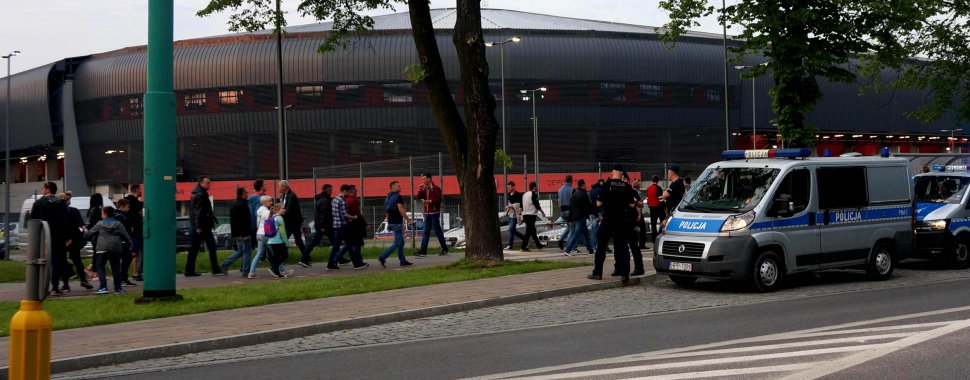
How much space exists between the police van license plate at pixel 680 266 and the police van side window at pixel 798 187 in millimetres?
1775

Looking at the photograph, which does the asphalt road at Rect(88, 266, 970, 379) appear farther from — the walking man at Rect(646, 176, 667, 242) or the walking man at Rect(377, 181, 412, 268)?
the walking man at Rect(646, 176, 667, 242)

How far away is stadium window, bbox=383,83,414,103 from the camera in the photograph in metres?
65.6

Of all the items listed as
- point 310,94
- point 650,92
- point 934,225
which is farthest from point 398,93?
point 934,225

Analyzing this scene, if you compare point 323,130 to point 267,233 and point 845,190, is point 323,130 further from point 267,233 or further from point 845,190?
point 845,190

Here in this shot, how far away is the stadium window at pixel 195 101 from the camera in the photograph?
68.5 m

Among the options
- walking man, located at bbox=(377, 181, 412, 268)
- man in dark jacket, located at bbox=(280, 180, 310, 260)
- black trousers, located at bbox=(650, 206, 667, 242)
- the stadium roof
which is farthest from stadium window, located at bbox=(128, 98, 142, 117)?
walking man, located at bbox=(377, 181, 412, 268)

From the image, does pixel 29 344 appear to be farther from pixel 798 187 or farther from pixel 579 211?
pixel 579 211

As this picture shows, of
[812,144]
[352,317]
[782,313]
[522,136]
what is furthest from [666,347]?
[522,136]

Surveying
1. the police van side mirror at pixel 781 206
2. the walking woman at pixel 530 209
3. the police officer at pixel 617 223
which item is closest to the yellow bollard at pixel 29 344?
the police officer at pixel 617 223

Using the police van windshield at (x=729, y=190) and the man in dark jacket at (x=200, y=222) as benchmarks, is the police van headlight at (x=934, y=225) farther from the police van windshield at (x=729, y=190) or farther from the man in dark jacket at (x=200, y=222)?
the man in dark jacket at (x=200, y=222)

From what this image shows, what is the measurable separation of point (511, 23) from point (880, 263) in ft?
187

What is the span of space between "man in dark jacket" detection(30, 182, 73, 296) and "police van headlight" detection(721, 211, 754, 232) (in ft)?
32.9

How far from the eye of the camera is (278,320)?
1193cm

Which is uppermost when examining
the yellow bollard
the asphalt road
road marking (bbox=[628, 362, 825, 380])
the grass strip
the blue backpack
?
the blue backpack
